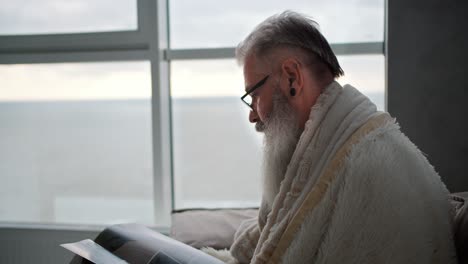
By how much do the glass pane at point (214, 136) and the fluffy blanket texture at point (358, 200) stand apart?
136cm

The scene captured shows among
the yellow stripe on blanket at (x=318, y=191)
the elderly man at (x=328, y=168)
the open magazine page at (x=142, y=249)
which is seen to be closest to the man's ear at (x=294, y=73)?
the elderly man at (x=328, y=168)

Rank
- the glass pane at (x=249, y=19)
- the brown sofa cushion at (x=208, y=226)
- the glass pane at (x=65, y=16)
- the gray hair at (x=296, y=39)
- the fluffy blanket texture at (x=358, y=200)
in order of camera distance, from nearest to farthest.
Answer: the fluffy blanket texture at (x=358, y=200)
the gray hair at (x=296, y=39)
the brown sofa cushion at (x=208, y=226)
the glass pane at (x=249, y=19)
the glass pane at (x=65, y=16)

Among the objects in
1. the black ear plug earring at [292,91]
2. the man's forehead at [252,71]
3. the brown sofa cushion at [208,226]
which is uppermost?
the man's forehead at [252,71]

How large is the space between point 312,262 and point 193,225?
1010 mm

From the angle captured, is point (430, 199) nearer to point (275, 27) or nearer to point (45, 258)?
point (275, 27)

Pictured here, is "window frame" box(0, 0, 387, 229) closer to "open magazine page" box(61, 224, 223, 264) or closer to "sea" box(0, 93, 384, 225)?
"sea" box(0, 93, 384, 225)

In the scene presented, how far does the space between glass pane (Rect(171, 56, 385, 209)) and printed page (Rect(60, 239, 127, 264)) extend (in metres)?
1.22

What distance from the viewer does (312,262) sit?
3.47 ft

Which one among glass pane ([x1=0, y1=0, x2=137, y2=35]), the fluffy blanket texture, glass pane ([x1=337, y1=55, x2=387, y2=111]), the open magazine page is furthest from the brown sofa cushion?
glass pane ([x1=0, y1=0, x2=137, y2=35])

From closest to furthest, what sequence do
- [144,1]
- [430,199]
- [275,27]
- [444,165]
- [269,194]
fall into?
[430,199] < [275,27] < [269,194] < [444,165] < [144,1]

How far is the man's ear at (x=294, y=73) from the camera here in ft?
4.09

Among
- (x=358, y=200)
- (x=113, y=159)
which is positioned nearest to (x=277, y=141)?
(x=358, y=200)

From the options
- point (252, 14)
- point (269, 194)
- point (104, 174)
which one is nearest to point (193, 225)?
point (269, 194)

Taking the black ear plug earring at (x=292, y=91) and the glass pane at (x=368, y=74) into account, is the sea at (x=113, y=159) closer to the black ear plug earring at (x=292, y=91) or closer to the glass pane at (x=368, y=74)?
the glass pane at (x=368, y=74)
